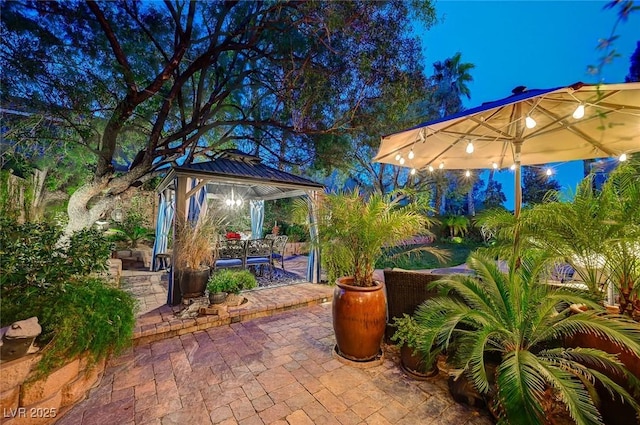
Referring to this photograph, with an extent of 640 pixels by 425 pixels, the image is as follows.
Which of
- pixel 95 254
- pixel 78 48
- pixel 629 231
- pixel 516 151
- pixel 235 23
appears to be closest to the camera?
pixel 629 231

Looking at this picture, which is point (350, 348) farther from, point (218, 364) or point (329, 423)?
point (218, 364)

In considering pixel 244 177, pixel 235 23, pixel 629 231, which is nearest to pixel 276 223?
pixel 244 177

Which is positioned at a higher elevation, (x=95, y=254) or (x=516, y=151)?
(x=516, y=151)

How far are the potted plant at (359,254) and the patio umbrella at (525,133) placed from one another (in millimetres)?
1045

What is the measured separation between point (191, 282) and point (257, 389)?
253 centimetres

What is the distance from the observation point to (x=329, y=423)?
2.15 meters

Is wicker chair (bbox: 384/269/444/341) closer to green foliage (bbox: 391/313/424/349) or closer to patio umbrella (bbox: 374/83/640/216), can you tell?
green foliage (bbox: 391/313/424/349)

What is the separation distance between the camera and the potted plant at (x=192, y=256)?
14.6ft

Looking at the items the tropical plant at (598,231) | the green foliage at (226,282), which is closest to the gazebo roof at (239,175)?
the green foliage at (226,282)

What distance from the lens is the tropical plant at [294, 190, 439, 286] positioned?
9.95 feet

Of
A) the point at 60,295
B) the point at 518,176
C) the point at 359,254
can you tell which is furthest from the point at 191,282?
the point at 518,176

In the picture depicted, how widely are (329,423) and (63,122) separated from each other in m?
7.02

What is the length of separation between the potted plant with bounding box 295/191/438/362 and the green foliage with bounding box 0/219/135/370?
7.79 feet

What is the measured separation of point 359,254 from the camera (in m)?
3.13
